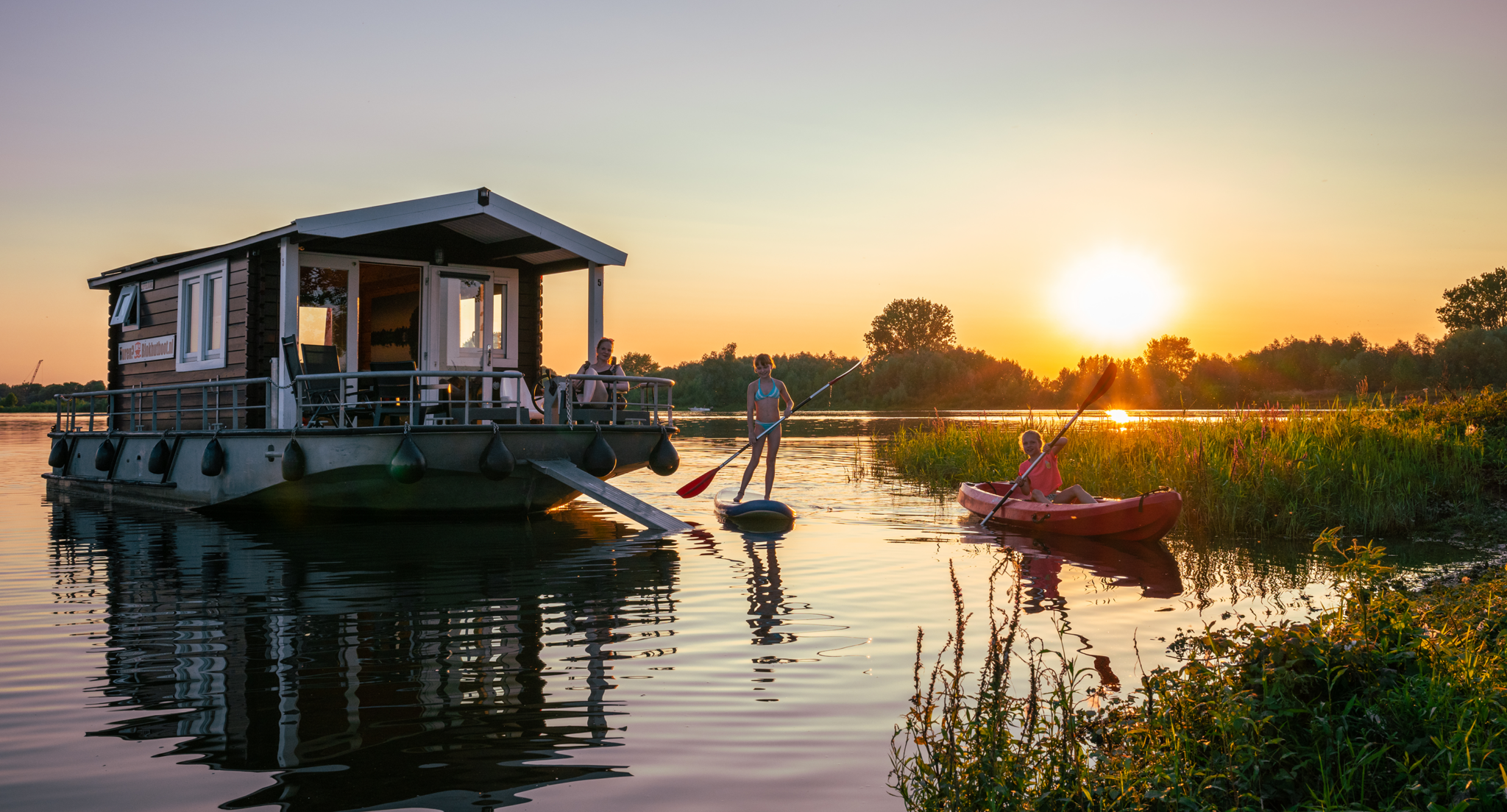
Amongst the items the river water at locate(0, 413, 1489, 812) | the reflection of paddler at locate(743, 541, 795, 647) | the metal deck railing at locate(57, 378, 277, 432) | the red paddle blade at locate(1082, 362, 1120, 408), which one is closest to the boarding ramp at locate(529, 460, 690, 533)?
the river water at locate(0, 413, 1489, 812)

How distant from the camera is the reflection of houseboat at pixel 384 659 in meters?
4.46

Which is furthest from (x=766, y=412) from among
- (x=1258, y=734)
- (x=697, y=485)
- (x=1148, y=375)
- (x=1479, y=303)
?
(x=1479, y=303)

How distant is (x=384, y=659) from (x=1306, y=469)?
11.6 metres

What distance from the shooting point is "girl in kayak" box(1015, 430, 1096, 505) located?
12.9 m

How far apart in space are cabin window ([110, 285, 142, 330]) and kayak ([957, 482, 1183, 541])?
14.6 metres

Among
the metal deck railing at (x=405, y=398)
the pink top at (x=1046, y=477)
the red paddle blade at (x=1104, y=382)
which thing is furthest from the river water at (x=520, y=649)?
the red paddle blade at (x=1104, y=382)

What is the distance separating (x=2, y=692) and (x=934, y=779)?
488 cm

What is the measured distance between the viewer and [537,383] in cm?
1694

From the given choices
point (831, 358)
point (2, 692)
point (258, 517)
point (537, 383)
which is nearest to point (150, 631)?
point (2, 692)

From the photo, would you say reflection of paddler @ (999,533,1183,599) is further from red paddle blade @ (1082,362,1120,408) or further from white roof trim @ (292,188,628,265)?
white roof trim @ (292,188,628,265)

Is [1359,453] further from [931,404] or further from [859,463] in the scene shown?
[931,404]

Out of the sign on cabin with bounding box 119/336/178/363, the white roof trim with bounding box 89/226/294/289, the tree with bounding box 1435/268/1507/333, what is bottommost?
the sign on cabin with bounding box 119/336/178/363

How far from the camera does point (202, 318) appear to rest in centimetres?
1580

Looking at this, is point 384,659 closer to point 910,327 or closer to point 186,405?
point 186,405
